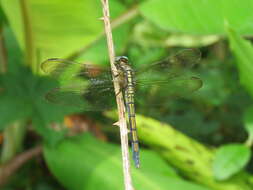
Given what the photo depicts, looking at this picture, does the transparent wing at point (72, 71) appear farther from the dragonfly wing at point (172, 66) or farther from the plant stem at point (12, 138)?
the plant stem at point (12, 138)

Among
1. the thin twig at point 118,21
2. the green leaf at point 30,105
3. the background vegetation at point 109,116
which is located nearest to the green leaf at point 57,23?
the background vegetation at point 109,116

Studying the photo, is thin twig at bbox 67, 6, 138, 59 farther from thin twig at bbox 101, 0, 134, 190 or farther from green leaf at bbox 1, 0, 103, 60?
thin twig at bbox 101, 0, 134, 190

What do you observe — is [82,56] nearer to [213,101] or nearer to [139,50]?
[139,50]

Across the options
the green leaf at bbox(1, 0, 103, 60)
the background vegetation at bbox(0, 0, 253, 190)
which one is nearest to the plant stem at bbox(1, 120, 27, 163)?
the background vegetation at bbox(0, 0, 253, 190)

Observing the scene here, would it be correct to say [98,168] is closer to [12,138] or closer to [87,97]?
[87,97]

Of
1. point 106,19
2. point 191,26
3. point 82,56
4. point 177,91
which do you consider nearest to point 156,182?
point 177,91

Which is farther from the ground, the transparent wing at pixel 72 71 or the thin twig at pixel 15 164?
the transparent wing at pixel 72 71

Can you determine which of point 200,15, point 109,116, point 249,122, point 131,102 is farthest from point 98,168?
point 200,15
